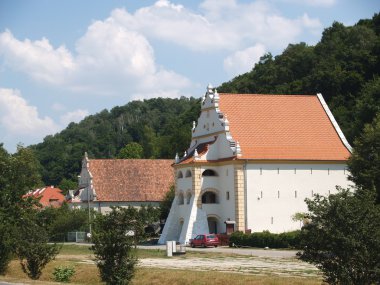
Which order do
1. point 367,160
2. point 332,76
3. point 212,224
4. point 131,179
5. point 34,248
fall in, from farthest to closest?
1. point 332,76
2. point 131,179
3. point 212,224
4. point 367,160
5. point 34,248

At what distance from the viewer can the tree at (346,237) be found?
23156 mm

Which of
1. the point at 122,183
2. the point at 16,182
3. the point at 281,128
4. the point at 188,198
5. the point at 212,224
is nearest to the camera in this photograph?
the point at 16,182

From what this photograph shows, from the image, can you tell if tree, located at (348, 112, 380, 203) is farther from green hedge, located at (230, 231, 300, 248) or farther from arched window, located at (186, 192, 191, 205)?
arched window, located at (186, 192, 191, 205)

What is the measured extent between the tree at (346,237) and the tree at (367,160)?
31013 millimetres

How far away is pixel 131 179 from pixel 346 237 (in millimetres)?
77142

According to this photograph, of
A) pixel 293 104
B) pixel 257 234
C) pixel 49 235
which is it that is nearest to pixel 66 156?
pixel 293 104

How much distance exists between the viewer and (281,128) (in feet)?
245

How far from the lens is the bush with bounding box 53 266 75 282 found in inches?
1610

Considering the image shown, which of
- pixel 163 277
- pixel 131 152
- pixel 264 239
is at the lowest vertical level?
pixel 163 277

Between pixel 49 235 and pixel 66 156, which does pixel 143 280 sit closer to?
pixel 49 235

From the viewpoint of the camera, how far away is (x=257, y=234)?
6344 centimetres

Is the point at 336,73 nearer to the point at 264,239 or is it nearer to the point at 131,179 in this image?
the point at 131,179

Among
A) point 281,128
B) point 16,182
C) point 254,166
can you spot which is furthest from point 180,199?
point 16,182

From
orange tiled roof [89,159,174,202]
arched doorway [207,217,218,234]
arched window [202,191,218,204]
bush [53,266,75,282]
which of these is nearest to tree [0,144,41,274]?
bush [53,266,75,282]
